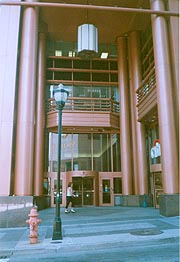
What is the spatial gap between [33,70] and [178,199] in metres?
9.96

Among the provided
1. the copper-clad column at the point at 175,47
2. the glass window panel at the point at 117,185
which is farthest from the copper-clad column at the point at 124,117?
the copper-clad column at the point at 175,47

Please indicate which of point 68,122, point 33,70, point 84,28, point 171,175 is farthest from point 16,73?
point 171,175

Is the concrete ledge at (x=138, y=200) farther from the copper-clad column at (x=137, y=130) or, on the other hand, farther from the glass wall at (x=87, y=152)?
the glass wall at (x=87, y=152)

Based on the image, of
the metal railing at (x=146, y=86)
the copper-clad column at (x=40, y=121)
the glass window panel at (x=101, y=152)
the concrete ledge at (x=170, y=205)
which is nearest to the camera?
the concrete ledge at (x=170, y=205)

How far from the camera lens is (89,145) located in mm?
22312

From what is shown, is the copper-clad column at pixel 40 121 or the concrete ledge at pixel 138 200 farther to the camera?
the copper-clad column at pixel 40 121

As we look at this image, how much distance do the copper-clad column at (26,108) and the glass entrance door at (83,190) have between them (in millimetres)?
7789

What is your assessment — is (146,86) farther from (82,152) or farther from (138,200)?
(138,200)

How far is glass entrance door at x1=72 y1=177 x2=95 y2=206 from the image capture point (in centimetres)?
2106

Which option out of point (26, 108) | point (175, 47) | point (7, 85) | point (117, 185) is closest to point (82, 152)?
point (117, 185)

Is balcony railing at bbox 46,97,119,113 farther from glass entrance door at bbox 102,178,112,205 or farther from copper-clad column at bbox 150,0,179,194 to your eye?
copper-clad column at bbox 150,0,179,194

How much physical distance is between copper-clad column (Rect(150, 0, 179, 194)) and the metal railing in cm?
201

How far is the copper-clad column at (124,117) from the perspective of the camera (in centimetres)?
2039

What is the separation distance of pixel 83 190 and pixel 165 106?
10232 millimetres
